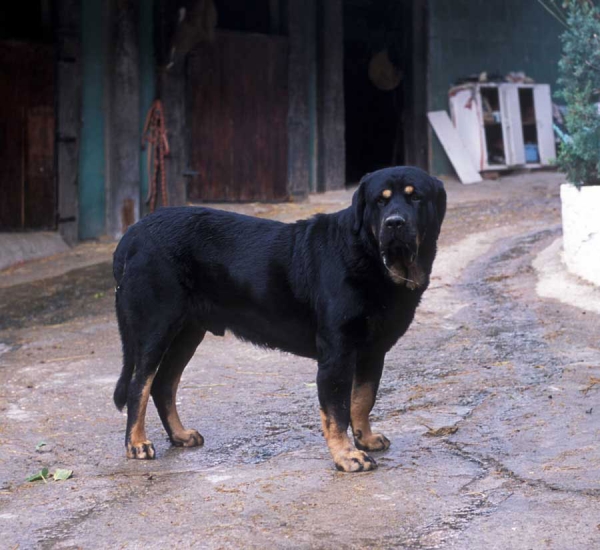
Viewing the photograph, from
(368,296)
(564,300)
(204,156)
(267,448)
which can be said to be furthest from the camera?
(204,156)

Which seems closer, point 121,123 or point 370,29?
point 121,123

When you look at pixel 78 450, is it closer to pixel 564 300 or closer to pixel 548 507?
pixel 548 507

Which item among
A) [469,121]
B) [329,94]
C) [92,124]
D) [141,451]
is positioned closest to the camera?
[141,451]

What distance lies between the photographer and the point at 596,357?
A: 5723mm

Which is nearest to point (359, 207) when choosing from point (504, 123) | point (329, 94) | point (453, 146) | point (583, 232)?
point (583, 232)

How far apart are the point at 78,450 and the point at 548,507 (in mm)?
2275

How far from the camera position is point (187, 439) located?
4613 mm

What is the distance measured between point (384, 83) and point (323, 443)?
36.1 ft

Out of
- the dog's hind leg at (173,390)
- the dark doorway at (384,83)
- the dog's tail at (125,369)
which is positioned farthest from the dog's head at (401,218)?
the dark doorway at (384,83)

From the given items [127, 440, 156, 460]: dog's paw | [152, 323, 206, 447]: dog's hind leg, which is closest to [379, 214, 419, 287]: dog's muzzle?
[152, 323, 206, 447]: dog's hind leg

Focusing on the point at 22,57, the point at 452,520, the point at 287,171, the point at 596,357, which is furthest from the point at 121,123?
the point at 452,520

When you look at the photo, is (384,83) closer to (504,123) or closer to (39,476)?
(504,123)

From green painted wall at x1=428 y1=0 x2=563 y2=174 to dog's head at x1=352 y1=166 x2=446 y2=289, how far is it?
392 inches

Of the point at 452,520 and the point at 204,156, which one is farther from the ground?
the point at 204,156
